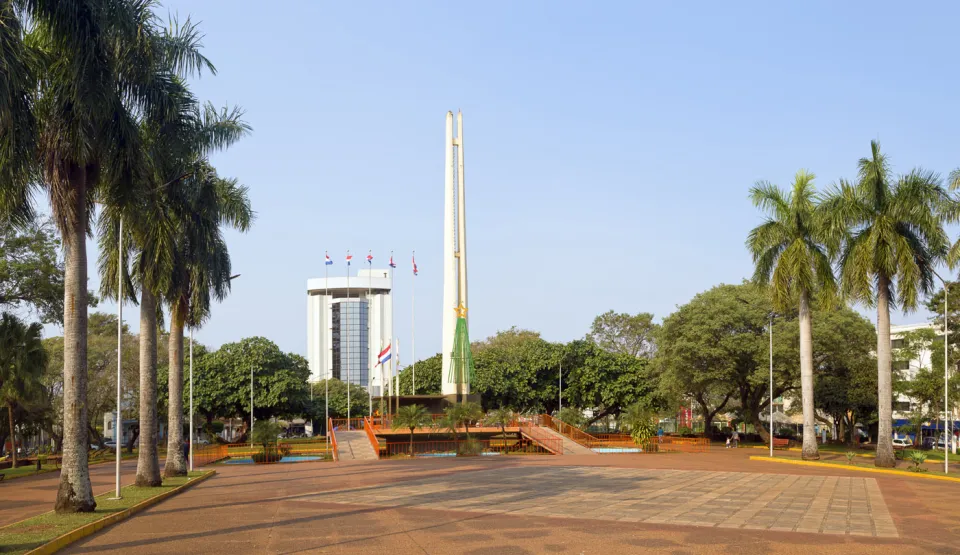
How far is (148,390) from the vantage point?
1033 inches

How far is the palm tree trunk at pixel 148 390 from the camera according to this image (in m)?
25.9

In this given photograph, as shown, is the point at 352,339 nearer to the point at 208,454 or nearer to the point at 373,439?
the point at 373,439

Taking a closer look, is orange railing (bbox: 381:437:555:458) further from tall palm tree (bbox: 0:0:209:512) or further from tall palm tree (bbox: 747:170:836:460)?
tall palm tree (bbox: 0:0:209:512)

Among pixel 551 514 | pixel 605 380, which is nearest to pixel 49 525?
pixel 551 514

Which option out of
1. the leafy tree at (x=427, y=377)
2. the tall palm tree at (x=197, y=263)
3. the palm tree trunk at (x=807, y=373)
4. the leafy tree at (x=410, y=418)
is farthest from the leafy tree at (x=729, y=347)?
the tall palm tree at (x=197, y=263)

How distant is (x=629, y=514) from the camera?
63.3 feet

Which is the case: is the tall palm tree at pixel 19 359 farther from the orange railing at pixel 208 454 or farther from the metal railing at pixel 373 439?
the metal railing at pixel 373 439

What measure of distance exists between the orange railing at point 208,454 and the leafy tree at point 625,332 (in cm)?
5719

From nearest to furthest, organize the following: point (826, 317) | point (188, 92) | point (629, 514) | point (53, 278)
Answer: point (629, 514), point (188, 92), point (53, 278), point (826, 317)

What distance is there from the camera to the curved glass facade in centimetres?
19012

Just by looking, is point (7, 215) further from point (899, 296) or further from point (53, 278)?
point (899, 296)

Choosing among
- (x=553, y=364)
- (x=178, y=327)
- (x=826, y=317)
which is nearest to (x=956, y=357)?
(x=826, y=317)

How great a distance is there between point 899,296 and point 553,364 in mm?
34898

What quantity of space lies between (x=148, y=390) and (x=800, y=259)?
2822 centimetres
